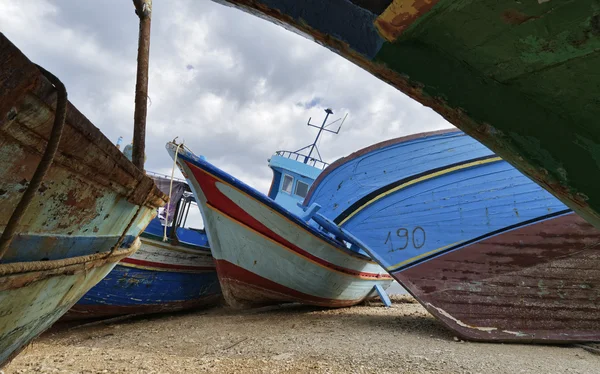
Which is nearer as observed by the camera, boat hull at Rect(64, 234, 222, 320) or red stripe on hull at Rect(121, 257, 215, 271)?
boat hull at Rect(64, 234, 222, 320)

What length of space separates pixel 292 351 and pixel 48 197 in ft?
11.0

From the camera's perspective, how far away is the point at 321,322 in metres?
5.91

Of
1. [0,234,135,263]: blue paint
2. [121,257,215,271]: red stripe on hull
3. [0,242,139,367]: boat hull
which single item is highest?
[0,234,135,263]: blue paint

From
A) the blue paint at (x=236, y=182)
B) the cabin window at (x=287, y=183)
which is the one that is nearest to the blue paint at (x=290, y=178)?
the cabin window at (x=287, y=183)

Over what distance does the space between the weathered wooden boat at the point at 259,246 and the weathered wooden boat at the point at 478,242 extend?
1.22 metres

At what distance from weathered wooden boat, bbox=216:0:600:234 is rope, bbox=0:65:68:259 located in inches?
24.7

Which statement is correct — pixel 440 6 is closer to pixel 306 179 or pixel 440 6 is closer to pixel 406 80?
pixel 406 80

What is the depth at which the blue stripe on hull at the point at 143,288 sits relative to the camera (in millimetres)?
6414

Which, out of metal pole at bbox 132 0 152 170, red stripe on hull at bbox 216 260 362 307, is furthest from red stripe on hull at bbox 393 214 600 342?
metal pole at bbox 132 0 152 170

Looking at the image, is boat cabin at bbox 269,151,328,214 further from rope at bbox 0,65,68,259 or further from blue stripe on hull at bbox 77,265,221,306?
rope at bbox 0,65,68,259

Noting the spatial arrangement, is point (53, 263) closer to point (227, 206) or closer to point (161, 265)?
point (227, 206)

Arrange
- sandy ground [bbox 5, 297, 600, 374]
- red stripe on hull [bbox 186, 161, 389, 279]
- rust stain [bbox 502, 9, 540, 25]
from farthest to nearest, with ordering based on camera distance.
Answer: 1. red stripe on hull [bbox 186, 161, 389, 279]
2. sandy ground [bbox 5, 297, 600, 374]
3. rust stain [bbox 502, 9, 540, 25]

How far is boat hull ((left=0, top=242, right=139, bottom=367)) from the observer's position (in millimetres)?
1283

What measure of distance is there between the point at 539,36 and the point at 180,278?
7899 mm
